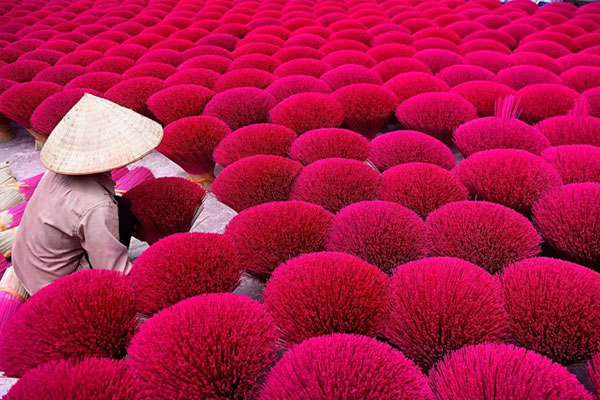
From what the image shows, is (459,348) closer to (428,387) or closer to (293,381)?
(428,387)

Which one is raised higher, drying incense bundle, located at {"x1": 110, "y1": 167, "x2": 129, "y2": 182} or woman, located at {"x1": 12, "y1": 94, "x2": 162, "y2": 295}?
woman, located at {"x1": 12, "y1": 94, "x2": 162, "y2": 295}

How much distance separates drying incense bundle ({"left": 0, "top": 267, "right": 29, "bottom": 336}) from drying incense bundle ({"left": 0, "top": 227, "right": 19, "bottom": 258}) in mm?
121

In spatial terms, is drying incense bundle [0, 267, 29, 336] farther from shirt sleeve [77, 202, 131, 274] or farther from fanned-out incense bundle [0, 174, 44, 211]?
fanned-out incense bundle [0, 174, 44, 211]

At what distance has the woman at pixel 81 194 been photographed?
0.71 m

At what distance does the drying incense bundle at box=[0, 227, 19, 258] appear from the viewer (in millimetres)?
972

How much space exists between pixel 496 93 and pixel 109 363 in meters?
1.21

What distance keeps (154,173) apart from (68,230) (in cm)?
58

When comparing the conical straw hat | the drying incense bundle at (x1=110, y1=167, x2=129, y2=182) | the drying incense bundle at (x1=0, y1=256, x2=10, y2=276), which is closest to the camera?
the conical straw hat

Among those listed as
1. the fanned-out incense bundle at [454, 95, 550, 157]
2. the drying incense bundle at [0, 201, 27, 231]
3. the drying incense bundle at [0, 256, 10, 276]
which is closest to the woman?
the drying incense bundle at [0, 256, 10, 276]

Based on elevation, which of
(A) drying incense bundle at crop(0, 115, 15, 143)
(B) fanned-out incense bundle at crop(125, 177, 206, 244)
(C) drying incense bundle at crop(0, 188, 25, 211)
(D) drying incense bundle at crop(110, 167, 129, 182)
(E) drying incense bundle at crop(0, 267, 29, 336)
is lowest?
(A) drying incense bundle at crop(0, 115, 15, 143)

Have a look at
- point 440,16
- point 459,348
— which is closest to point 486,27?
point 440,16

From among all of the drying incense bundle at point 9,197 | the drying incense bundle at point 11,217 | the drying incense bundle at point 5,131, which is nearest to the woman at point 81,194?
the drying incense bundle at point 11,217

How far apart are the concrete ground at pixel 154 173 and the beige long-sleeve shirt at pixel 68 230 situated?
7.4 inches

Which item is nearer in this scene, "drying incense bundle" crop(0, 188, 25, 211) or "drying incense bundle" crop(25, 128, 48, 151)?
"drying incense bundle" crop(0, 188, 25, 211)
